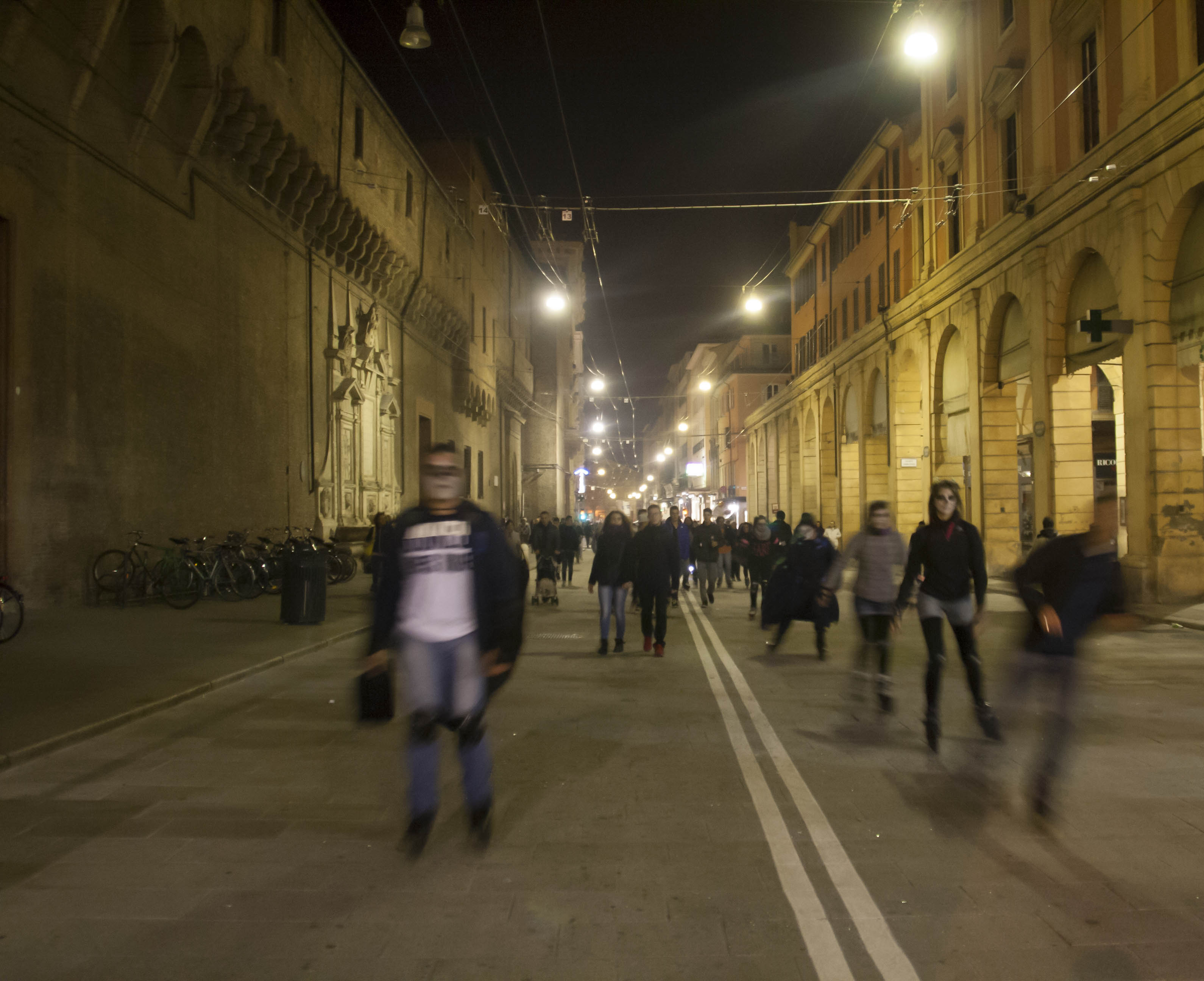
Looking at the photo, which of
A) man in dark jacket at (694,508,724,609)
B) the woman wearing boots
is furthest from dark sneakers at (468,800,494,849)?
man in dark jacket at (694,508,724,609)

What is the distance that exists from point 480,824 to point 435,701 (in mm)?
678

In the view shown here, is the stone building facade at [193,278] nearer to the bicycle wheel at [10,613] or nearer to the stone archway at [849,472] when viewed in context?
the bicycle wheel at [10,613]

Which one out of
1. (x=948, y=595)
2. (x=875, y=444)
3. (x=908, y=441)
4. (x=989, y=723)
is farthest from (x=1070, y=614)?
(x=875, y=444)

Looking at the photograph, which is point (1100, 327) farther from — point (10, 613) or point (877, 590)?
point (10, 613)

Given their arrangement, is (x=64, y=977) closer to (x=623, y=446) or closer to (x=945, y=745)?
(x=945, y=745)

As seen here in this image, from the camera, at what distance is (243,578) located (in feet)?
58.7

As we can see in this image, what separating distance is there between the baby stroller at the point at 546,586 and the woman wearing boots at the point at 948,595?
39.5 ft

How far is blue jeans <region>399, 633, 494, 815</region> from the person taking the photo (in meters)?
4.43

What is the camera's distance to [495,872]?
14.5 ft

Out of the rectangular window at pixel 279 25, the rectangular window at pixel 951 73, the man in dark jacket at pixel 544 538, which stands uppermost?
the rectangular window at pixel 951 73

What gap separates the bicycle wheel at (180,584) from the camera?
16109 mm

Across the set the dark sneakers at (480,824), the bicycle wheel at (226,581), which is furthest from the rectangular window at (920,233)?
the dark sneakers at (480,824)

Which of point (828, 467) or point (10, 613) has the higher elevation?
point (828, 467)

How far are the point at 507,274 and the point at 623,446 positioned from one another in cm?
11648
